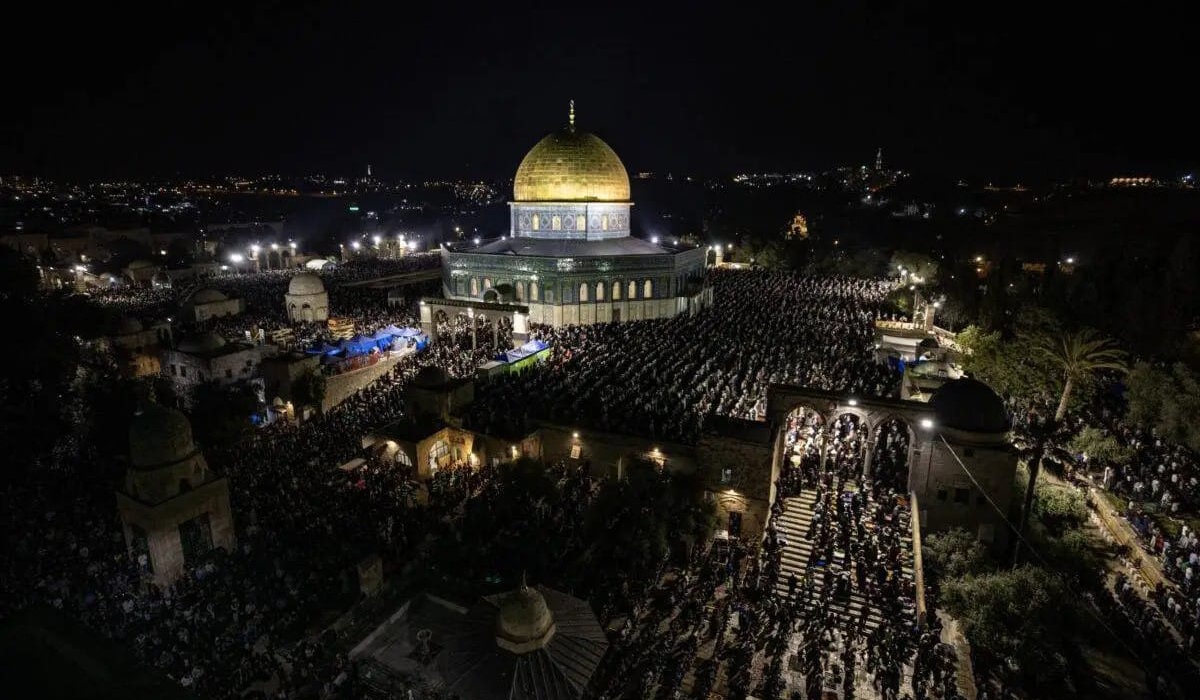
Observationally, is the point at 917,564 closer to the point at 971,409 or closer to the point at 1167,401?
the point at 971,409

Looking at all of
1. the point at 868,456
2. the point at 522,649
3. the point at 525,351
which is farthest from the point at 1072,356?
the point at 522,649

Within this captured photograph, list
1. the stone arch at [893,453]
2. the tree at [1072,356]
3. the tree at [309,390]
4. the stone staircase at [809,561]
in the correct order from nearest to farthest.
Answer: the stone staircase at [809,561] < the stone arch at [893,453] < the tree at [1072,356] < the tree at [309,390]

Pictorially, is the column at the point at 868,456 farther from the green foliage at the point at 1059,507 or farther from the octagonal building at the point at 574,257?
the octagonal building at the point at 574,257

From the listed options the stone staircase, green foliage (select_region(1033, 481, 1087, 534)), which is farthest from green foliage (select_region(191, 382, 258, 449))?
green foliage (select_region(1033, 481, 1087, 534))

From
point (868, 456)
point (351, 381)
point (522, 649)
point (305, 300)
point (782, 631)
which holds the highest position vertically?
point (522, 649)

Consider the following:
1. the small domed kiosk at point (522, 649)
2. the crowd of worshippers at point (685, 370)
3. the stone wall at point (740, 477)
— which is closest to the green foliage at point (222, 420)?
the crowd of worshippers at point (685, 370)
